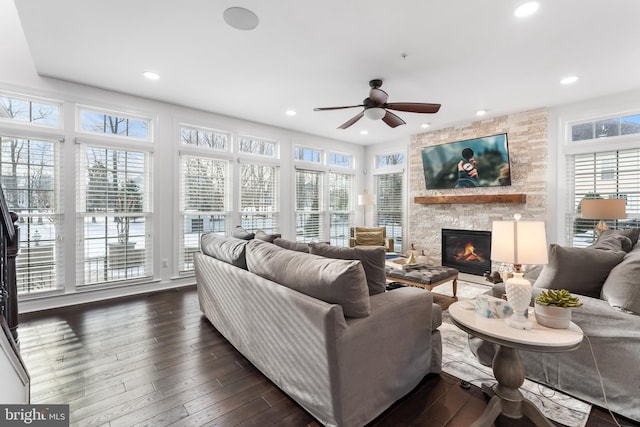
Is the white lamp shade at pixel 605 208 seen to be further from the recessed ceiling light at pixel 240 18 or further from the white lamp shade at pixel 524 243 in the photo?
the recessed ceiling light at pixel 240 18

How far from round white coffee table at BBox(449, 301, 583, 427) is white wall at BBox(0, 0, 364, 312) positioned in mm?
4203

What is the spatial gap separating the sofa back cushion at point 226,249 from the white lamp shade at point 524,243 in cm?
194

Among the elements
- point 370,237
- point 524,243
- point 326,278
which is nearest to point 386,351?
point 326,278

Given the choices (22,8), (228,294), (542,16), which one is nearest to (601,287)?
(542,16)

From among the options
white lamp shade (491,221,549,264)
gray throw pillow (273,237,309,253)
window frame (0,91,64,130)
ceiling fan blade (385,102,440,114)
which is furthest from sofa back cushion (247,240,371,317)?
window frame (0,91,64,130)

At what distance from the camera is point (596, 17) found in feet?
Answer: 7.97

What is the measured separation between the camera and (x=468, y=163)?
532cm

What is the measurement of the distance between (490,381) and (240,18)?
349cm

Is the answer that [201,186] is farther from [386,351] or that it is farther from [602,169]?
[602,169]

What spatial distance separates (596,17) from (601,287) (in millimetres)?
2216

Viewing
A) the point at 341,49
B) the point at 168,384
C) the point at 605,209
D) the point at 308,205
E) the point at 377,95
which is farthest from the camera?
the point at 308,205

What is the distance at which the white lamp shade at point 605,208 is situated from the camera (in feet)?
11.3

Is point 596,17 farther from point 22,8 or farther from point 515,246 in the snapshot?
point 22,8

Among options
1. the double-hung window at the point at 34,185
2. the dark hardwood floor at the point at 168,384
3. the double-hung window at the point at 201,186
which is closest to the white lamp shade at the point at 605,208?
the dark hardwood floor at the point at 168,384
